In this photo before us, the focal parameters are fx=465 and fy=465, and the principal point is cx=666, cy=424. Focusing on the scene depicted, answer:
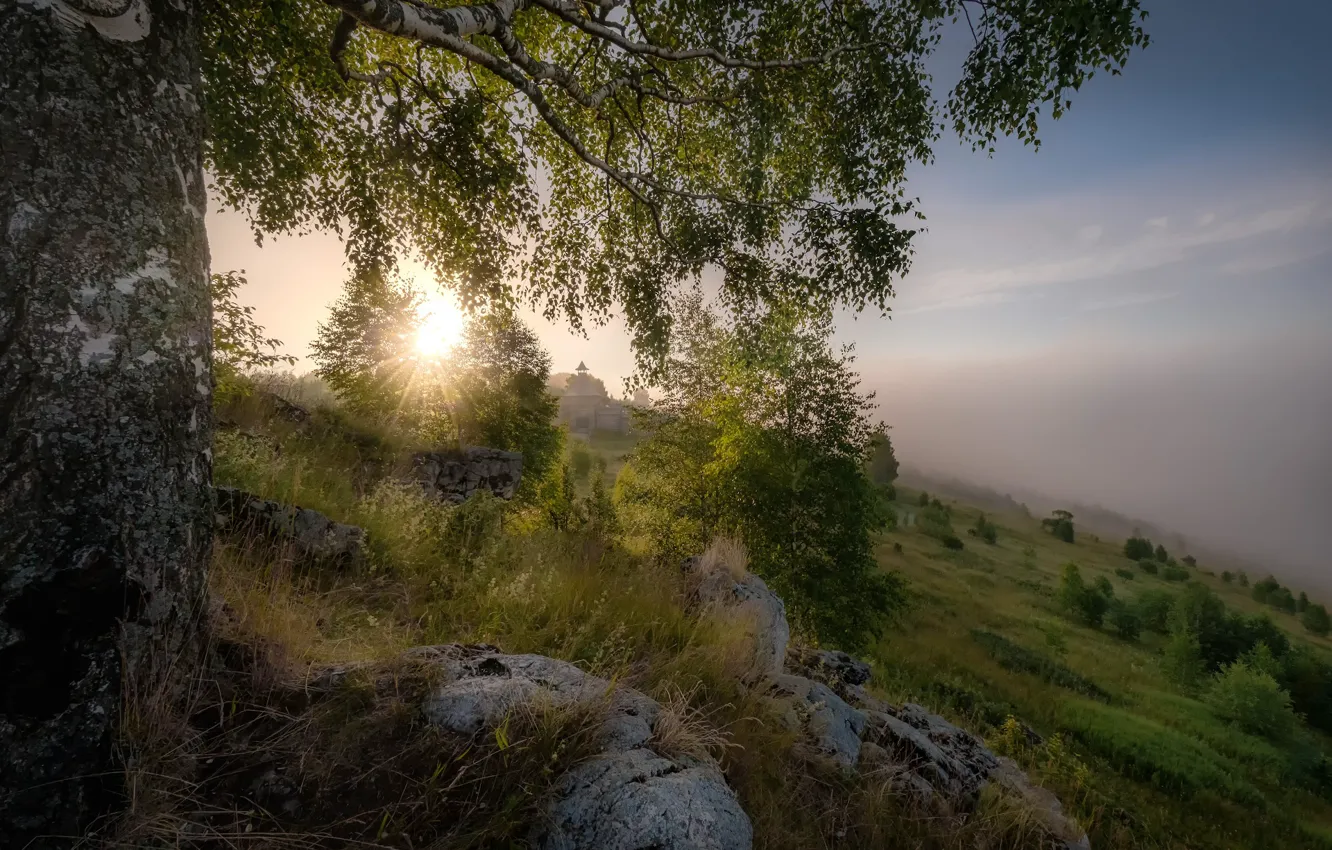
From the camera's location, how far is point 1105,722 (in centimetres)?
2202

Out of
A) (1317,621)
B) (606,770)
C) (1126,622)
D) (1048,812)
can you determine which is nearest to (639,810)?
(606,770)

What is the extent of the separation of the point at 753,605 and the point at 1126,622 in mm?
61508

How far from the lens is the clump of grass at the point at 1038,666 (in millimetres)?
28266

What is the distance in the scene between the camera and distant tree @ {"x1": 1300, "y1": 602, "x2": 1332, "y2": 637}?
66875 millimetres

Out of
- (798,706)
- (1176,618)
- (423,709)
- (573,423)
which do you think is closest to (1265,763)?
(1176,618)

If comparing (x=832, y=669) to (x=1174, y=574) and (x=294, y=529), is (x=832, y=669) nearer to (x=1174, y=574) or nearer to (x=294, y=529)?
(x=294, y=529)

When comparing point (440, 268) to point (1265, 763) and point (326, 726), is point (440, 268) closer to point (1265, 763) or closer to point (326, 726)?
point (326, 726)

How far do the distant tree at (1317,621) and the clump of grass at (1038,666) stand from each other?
3025 inches

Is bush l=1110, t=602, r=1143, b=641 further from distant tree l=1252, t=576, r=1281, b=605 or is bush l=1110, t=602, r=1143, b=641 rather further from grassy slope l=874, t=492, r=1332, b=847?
distant tree l=1252, t=576, r=1281, b=605

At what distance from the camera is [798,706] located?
13.0ft

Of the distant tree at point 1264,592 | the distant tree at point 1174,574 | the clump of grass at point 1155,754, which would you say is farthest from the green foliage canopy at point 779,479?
the distant tree at point 1264,592

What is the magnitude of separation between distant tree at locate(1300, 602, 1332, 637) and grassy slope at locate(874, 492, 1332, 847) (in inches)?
2078

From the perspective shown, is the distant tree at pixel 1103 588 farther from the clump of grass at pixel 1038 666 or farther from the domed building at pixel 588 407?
the domed building at pixel 588 407

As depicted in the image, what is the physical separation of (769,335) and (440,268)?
392 centimetres
